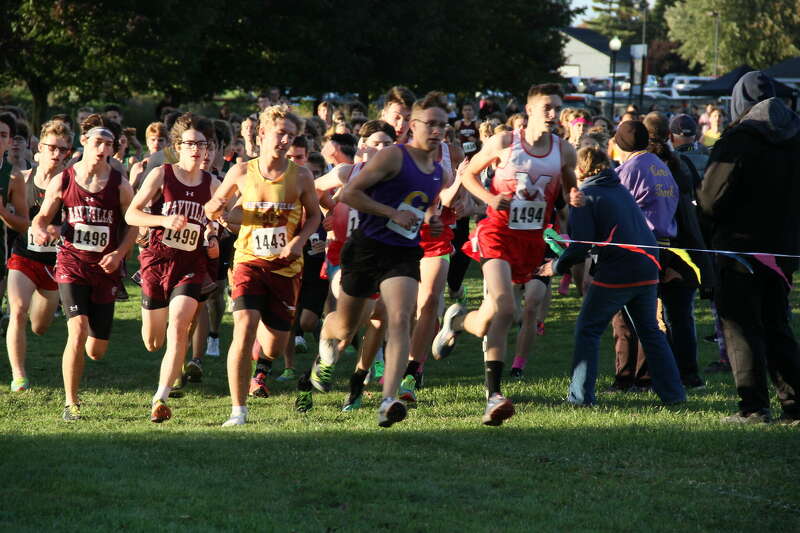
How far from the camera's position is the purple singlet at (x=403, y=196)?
770 cm

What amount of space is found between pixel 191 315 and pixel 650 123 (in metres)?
3.93

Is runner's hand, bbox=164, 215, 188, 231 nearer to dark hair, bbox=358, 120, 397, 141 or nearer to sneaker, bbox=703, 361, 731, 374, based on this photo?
dark hair, bbox=358, 120, 397, 141

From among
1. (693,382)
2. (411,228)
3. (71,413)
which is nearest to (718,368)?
(693,382)

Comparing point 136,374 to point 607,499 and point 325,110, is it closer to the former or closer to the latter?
point 607,499

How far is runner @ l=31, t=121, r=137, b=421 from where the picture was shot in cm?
860

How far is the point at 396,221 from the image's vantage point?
749 centimetres

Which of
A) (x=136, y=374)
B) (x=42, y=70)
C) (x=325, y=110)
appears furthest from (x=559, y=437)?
(x=42, y=70)

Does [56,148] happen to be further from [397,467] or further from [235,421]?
[397,467]

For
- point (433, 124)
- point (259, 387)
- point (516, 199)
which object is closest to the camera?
point (433, 124)

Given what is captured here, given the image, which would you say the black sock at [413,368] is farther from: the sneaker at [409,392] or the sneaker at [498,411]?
the sneaker at [498,411]

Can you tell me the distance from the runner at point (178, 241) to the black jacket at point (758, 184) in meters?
3.40

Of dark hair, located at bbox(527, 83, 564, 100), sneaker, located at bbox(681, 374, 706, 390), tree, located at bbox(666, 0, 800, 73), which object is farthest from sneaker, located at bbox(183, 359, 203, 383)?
tree, located at bbox(666, 0, 800, 73)

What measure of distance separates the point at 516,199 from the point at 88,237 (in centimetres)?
297

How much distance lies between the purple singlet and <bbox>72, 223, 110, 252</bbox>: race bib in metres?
2.05
